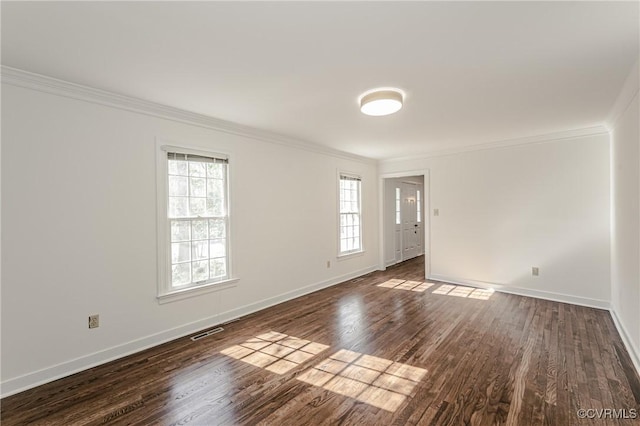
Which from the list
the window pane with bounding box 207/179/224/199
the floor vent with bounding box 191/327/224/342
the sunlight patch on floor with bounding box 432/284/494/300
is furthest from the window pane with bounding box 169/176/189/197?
the sunlight patch on floor with bounding box 432/284/494/300

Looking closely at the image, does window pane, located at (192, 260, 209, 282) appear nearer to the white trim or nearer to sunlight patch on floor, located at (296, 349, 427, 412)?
the white trim

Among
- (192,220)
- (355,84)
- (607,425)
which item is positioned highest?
(355,84)

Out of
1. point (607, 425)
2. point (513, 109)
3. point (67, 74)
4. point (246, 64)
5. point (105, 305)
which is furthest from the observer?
point (513, 109)

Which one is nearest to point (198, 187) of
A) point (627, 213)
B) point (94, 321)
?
point (94, 321)

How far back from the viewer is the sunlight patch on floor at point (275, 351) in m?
2.68

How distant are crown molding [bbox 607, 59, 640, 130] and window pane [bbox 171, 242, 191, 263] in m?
4.44

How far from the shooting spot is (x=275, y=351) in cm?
294

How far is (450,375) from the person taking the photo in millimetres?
2455

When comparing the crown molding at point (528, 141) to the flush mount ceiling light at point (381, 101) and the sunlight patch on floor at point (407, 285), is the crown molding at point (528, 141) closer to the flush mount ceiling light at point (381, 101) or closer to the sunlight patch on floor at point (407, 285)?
the sunlight patch on floor at point (407, 285)

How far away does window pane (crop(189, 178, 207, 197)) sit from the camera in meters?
3.46

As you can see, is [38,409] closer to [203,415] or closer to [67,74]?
[203,415]

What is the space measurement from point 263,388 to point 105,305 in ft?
5.67

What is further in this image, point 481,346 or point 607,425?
point 481,346

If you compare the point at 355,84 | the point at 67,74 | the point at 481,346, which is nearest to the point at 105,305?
the point at 67,74
